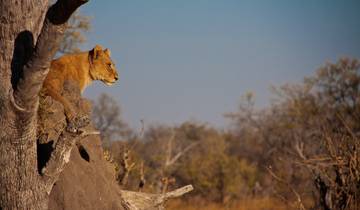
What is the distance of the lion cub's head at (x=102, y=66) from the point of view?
7.79 m

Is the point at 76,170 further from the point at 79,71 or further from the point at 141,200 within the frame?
the point at 79,71

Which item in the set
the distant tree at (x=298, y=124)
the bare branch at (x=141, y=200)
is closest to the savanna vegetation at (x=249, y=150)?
the distant tree at (x=298, y=124)

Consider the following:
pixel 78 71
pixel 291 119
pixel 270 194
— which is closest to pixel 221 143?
pixel 291 119

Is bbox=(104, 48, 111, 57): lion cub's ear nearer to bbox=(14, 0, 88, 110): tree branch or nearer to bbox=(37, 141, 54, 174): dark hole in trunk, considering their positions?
bbox=(37, 141, 54, 174): dark hole in trunk

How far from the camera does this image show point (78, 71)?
7348mm

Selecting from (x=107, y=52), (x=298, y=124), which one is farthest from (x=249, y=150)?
(x=107, y=52)

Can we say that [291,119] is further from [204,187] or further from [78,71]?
[78,71]

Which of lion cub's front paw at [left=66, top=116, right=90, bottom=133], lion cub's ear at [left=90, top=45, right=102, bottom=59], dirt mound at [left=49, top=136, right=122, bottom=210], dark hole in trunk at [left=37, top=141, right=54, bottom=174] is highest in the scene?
lion cub's ear at [left=90, top=45, right=102, bottom=59]

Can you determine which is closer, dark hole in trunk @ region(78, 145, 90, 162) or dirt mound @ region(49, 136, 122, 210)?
dirt mound @ region(49, 136, 122, 210)

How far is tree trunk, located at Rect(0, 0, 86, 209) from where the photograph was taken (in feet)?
14.3

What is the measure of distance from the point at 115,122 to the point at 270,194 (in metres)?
10.0

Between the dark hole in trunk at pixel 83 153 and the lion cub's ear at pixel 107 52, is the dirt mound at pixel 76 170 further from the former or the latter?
the lion cub's ear at pixel 107 52

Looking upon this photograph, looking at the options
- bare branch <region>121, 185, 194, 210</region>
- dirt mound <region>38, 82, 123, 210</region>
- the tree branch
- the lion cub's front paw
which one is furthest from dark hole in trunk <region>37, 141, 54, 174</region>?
bare branch <region>121, 185, 194, 210</region>

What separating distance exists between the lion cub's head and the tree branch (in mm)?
3359
